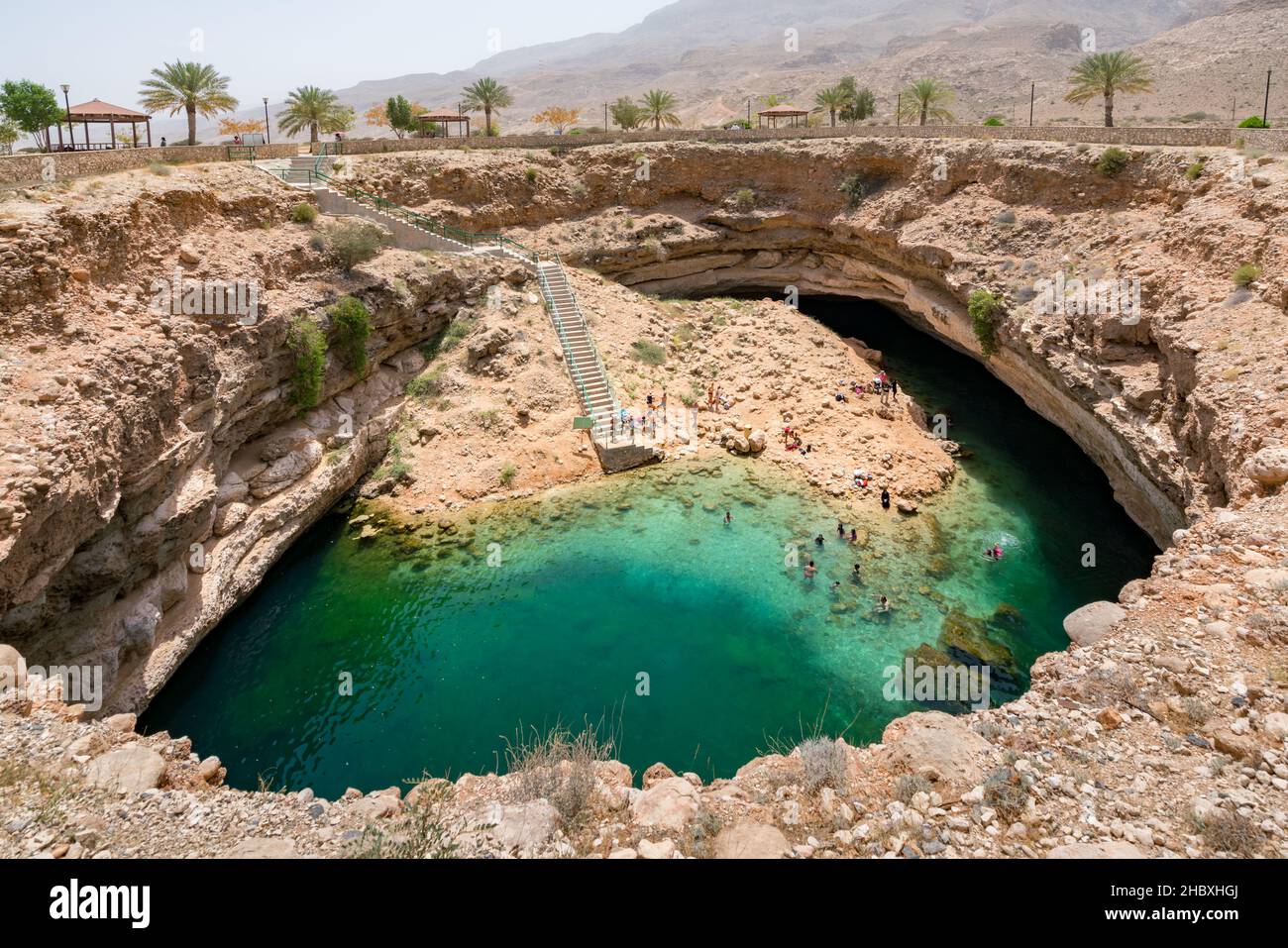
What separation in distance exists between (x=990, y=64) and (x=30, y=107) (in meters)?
101

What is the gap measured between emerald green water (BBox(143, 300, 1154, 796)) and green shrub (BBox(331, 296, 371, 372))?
235 inches

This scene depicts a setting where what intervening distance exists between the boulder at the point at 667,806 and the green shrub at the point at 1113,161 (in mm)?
26257

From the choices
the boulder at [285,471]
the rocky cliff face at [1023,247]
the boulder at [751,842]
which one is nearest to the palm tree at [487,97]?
the rocky cliff face at [1023,247]

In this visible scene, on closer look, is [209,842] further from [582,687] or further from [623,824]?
[582,687]

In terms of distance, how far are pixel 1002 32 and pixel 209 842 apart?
134960 millimetres

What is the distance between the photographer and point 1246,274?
1731 centimetres

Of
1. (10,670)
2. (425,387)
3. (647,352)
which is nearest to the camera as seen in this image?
(10,670)

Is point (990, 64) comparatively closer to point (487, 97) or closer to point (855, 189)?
point (855, 189)

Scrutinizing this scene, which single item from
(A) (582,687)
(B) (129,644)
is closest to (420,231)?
(B) (129,644)

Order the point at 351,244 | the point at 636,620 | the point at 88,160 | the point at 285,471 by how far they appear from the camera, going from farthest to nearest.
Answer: the point at 351,244
the point at 285,471
the point at 88,160
the point at 636,620

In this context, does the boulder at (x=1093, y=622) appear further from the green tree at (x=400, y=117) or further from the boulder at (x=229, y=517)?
the green tree at (x=400, y=117)

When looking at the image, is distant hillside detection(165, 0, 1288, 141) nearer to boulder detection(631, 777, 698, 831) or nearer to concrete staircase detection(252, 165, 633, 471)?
concrete staircase detection(252, 165, 633, 471)

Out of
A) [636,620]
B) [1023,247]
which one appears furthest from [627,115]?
[636,620]

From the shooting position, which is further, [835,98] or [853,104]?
[853,104]
